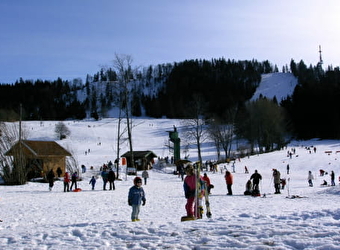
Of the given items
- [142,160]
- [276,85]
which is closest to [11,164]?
[142,160]

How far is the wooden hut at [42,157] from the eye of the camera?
3063cm

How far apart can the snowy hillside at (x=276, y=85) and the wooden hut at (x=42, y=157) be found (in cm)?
11337

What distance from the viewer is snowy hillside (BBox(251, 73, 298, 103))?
14162 cm

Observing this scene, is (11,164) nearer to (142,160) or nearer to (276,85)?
(142,160)

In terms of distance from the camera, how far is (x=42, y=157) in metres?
32.5

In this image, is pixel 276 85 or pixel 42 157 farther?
pixel 276 85

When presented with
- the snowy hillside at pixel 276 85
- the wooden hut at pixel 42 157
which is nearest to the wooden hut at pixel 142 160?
the wooden hut at pixel 42 157

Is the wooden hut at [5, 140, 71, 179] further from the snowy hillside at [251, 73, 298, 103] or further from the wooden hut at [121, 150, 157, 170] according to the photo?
the snowy hillside at [251, 73, 298, 103]

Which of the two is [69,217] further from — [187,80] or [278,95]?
[187,80]

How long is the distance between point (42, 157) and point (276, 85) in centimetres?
13748

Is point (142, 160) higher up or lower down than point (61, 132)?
lower down

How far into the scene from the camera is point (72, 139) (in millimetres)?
81812

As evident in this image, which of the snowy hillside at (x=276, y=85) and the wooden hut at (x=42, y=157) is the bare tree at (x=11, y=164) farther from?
the snowy hillside at (x=276, y=85)

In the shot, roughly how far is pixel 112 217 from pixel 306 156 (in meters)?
39.0
